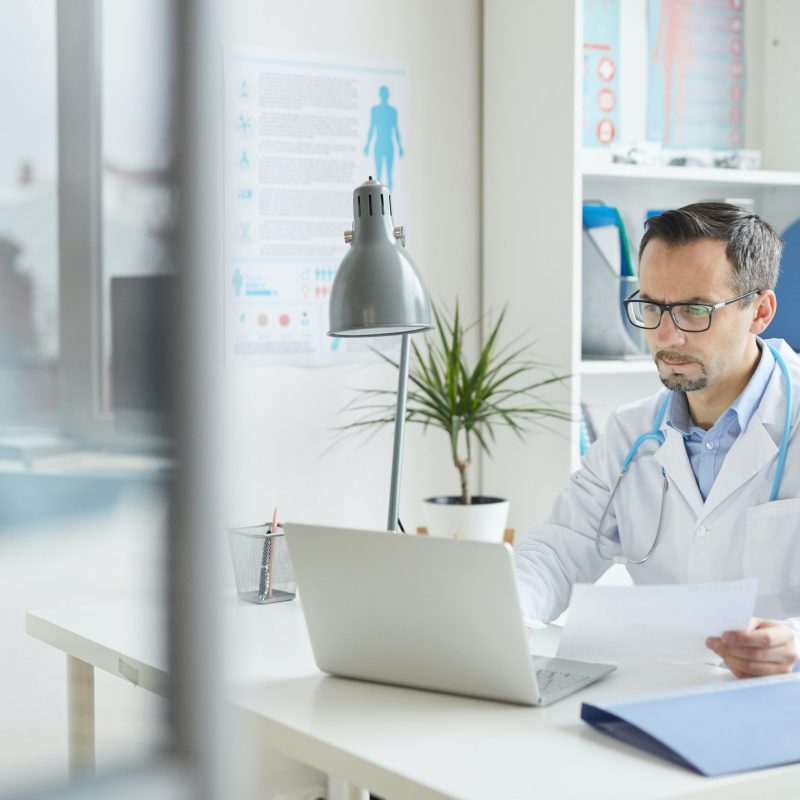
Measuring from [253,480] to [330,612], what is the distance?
1208 mm

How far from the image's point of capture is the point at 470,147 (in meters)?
2.84

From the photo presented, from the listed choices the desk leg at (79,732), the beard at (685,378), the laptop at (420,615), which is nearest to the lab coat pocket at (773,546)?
the beard at (685,378)

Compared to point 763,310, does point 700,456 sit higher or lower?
lower

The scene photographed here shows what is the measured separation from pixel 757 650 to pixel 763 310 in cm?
79

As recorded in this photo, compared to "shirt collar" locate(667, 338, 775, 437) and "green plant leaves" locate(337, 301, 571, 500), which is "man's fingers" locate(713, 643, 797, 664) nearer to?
"shirt collar" locate(667, 338, 775, 437)

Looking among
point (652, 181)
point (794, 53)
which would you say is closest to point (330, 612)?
point (652, 181)

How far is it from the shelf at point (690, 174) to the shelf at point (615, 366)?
0.43 m

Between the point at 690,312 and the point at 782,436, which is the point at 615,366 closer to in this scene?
the point at 690,312

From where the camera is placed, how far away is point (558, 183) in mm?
2604

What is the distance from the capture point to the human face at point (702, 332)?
1.89 m

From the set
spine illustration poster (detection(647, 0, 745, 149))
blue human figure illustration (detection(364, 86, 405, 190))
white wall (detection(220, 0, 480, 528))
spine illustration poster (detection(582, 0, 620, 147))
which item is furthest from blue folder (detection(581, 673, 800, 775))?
spine illustration poster (detection(647, 0, 745, 149))

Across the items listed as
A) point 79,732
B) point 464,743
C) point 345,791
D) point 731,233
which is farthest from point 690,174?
point 79,732

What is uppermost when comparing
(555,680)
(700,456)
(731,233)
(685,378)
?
(731,233)

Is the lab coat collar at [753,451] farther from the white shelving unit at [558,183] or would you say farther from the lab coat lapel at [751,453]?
the white shelving unit at [558,183]
